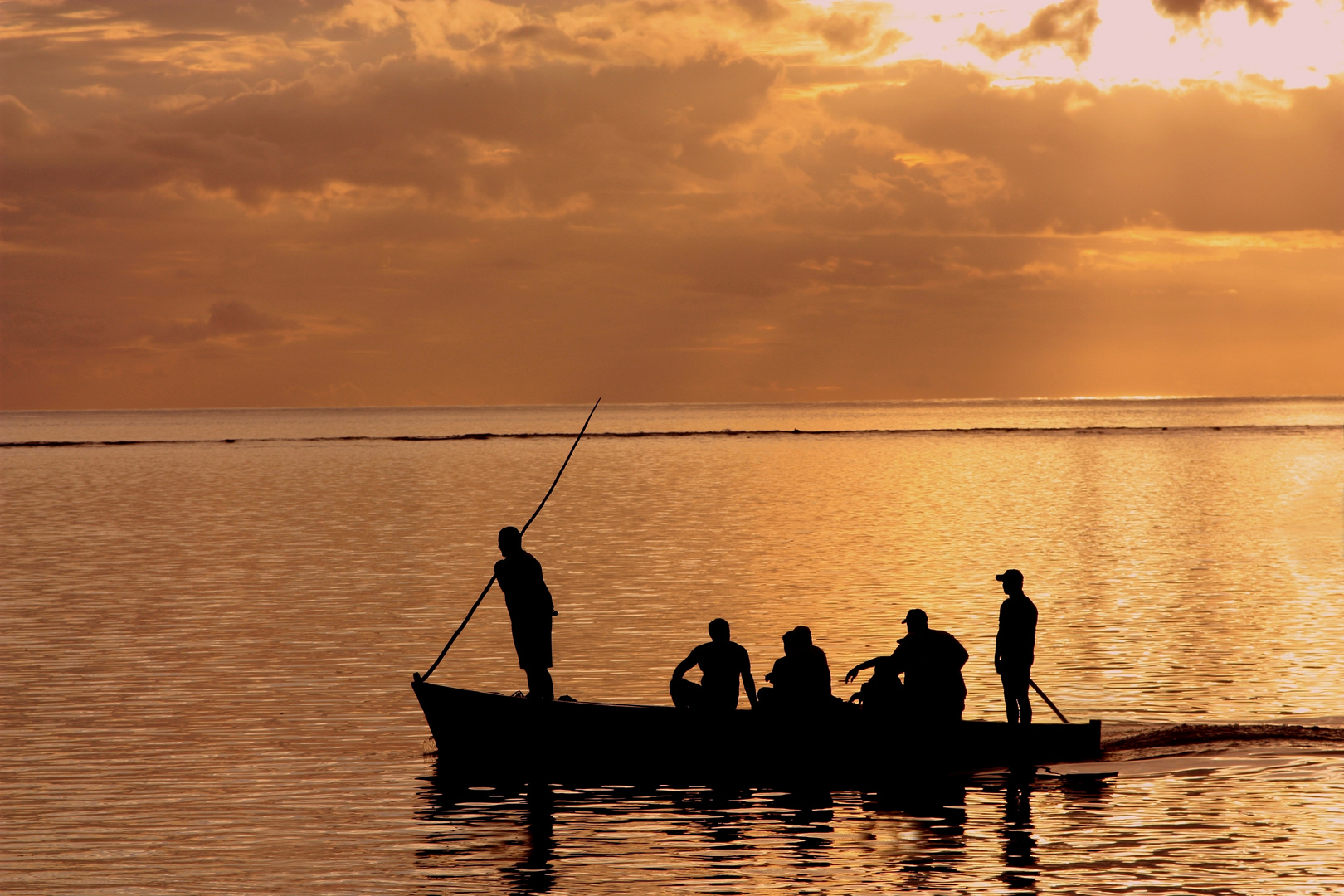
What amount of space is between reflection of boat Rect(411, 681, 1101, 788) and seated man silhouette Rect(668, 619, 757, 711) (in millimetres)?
220

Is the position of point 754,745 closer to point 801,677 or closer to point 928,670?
point 801,677

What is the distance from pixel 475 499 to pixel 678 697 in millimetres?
64409

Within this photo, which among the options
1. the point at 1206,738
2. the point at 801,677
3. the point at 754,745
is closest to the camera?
the point at 801,677

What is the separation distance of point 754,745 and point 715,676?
3.60 feet

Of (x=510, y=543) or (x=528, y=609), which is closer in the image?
(x=510, y=543)

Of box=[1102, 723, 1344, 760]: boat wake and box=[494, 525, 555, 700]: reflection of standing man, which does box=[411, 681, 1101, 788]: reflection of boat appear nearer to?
box=[494, 525, 555, 700]: reflection of standing man

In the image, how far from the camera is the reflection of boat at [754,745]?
64.3ft

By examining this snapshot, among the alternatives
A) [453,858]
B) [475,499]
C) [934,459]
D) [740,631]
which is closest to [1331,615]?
[740,631]

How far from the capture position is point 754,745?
19703 millimetres

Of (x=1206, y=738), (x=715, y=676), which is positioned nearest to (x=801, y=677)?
(x=715, y=676)

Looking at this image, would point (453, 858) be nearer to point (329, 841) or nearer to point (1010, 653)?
point (329, 841)

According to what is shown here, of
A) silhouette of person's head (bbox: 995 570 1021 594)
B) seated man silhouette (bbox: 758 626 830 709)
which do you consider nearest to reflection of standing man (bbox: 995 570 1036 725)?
silhouette of person's head (bbox: 995 570 1021 594)

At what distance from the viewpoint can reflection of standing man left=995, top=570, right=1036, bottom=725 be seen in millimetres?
20016

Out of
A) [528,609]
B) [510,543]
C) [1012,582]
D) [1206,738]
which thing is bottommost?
[1206,738]
